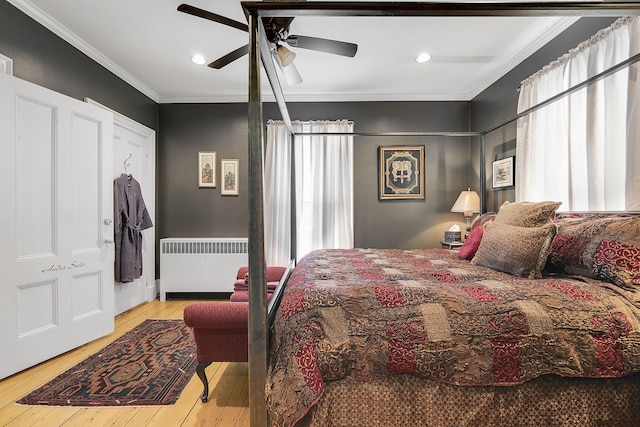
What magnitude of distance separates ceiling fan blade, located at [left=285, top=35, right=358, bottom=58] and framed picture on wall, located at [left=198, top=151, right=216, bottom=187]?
2545 millimetres

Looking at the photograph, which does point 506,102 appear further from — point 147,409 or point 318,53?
point 147,409

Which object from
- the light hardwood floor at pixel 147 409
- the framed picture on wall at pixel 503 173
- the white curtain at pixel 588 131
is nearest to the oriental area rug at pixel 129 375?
the light hardwood floor at pixel 147 409

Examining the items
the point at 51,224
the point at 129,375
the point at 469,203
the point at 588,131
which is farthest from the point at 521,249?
the point at 51,224

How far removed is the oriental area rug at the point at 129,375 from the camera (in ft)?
6.62

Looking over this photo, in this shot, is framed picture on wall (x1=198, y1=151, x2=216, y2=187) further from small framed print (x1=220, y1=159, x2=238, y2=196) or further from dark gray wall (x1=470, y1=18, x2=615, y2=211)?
dark gray wall (x1=470, y1=18, x2=615, y2=211)

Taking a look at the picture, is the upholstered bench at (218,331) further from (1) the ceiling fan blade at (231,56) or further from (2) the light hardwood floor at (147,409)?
(1) the ceiling fan blade at (231,56)

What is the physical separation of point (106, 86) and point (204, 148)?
1286 mm

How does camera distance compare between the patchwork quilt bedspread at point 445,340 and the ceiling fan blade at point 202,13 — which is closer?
the patchwork quilt bedspread at point 445,340

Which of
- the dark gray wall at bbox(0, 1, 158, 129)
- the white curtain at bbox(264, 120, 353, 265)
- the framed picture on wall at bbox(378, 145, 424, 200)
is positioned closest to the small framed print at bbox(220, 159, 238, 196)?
the white curtain at bbox(264, 120, 353, 265)

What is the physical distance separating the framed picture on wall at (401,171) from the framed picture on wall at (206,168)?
7.21ft

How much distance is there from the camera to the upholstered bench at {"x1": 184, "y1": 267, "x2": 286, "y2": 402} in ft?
6.09

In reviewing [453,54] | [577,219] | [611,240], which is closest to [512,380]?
[611,240]

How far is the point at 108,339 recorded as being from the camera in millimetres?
2982

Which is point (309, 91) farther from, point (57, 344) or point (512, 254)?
point (57, 344)
